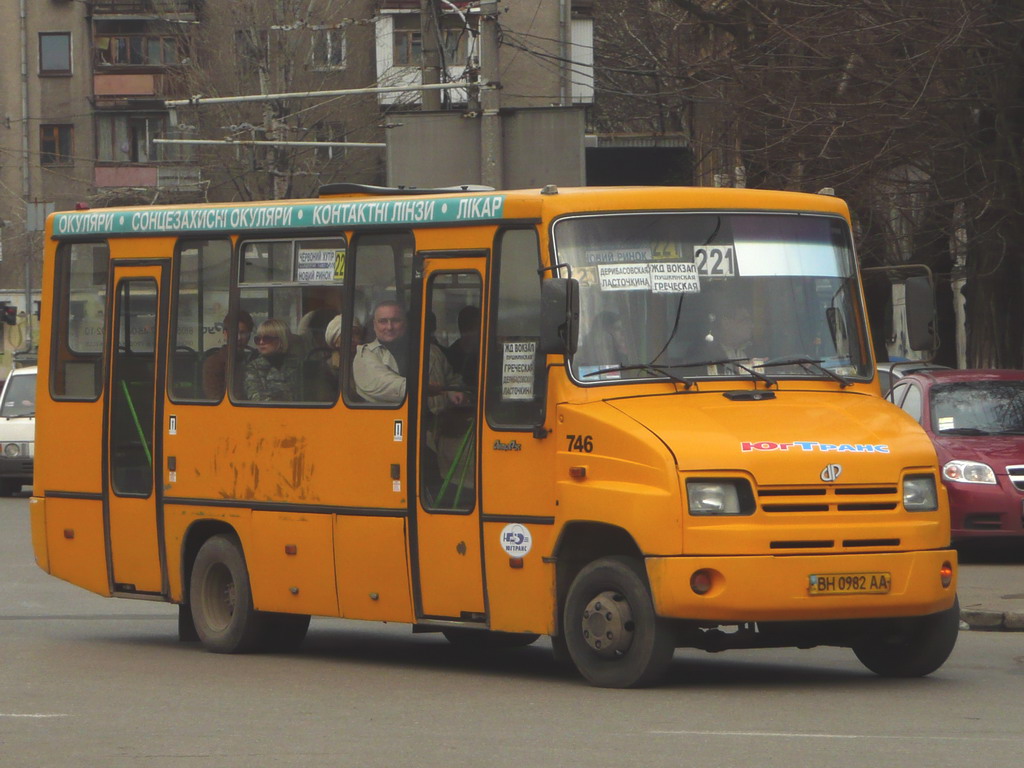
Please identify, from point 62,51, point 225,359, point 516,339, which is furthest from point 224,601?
point 62,51

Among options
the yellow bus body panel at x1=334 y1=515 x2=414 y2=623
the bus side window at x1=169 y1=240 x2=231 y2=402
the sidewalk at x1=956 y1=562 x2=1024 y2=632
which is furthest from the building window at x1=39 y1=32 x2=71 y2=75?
the yellow bus body panel at x1=334 y1=515 x2=414 y2=623

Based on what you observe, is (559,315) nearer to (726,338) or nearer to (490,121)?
(726,338)

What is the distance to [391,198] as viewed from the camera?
11.8 m

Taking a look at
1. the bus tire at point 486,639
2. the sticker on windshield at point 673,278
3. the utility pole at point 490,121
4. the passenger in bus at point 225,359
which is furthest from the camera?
the utility pole at point 490,121

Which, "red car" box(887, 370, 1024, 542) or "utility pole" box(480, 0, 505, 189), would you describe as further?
"utility pole" box(480, 0, 505, 189)

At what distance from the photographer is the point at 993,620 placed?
46.5ft

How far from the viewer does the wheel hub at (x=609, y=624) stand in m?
10.0

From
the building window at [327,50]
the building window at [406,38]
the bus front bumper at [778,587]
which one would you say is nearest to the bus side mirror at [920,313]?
the bus front bumper at [778,587]

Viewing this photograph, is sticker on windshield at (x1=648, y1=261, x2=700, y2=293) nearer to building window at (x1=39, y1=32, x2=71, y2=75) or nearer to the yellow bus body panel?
the yellow bus body panel

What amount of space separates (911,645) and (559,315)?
2502mm

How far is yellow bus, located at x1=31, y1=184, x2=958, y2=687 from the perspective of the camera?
32.2 feet

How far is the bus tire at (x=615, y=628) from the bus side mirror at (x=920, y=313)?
2.27 m

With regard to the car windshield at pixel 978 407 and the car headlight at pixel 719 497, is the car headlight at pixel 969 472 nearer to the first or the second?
the car windshield at pixel 978 407

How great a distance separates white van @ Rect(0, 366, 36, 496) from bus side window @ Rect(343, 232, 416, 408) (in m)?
18.5
